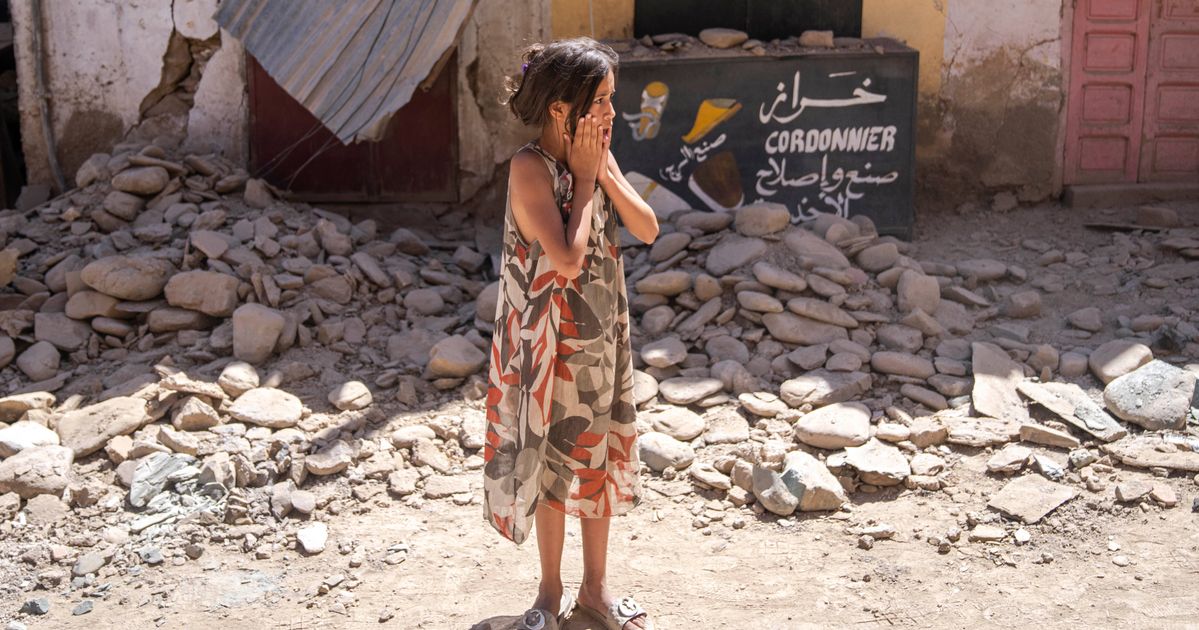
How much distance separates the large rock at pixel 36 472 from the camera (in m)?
3.75

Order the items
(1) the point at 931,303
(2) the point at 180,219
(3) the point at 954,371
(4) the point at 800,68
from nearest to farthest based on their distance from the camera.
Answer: (3) the point at 954,371
(1) the point at 931,303
(2) the point at 180,219
(4) the point at 800,68

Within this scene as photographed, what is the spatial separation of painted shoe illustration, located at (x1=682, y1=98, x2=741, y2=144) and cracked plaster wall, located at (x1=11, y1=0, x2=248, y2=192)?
2729mm

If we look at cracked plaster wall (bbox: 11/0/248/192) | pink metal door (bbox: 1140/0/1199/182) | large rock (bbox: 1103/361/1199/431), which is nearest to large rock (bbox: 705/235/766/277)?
large rock (bbox: 1103/361/1199/431)

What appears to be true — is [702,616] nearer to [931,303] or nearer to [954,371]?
[954,371]

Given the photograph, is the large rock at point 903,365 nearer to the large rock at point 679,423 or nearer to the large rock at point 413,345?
the large rock at point 679,423

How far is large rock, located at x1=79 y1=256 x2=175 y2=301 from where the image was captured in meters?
4.79

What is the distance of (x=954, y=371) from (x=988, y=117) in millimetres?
2954

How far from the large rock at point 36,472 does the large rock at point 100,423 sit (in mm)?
121

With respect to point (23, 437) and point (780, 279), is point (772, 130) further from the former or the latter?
point (23, 437)

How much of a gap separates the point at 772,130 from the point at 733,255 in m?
1.58

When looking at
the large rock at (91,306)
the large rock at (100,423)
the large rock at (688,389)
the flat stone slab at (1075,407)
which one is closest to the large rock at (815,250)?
the large rock at (688,389)

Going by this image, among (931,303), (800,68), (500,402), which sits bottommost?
(931,303)

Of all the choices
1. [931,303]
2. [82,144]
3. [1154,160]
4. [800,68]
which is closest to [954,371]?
[931,303]

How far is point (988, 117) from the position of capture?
6.82 meters
